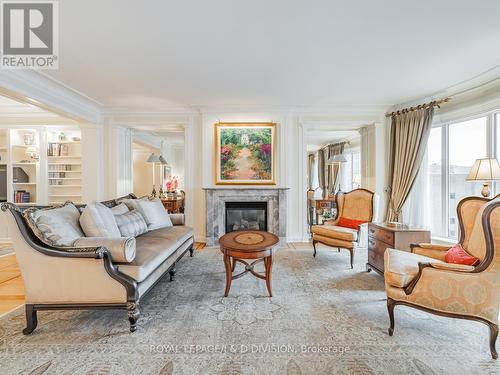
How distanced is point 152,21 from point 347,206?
12.6ft

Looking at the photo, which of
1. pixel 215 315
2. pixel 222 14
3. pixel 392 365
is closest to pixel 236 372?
pixel 215 315

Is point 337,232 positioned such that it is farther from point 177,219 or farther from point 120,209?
point 120,209

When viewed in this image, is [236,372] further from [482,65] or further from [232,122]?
[482,65]

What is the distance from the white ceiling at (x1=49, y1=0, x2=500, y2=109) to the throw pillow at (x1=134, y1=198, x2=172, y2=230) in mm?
1888

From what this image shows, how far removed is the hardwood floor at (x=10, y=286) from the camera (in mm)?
2451

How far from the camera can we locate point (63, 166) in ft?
17.3

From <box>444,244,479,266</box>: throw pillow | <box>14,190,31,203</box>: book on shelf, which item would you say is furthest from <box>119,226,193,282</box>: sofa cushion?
<box>14,190,31,203</box>: book on shelf

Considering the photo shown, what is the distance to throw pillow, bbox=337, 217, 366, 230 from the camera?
394 centimetres

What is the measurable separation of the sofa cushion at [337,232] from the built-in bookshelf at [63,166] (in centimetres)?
526

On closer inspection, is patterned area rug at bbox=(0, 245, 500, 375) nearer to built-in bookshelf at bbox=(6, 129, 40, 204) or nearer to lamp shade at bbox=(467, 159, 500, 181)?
lamp shade at bbox=(467, 159, 500, 181)

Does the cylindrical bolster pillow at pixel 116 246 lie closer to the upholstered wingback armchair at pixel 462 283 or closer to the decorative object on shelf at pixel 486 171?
the upholstered wingback armchair at pixel 462 283

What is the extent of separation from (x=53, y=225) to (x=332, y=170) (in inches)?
312

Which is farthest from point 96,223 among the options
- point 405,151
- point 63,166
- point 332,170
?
point 332,170

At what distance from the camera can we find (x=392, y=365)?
5.33ft
